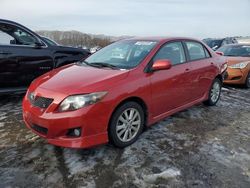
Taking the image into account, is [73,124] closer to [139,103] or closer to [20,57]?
[139,103]

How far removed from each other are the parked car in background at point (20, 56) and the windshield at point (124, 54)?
1642mm

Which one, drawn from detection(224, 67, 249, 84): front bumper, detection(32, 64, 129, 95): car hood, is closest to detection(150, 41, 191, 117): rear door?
detection(32, 64, 129, 95): car hood

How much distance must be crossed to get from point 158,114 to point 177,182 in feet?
4.55

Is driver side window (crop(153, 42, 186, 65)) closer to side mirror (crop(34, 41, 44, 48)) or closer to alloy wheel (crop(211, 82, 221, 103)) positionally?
alloy wheel (crop(211, 82, 221, 103))

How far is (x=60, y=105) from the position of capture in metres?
3.25

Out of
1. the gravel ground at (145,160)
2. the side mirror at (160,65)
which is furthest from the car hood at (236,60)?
the side mirror at (160,65)

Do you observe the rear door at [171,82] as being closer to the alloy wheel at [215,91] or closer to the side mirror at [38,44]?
the alloy wheel at [215,91]

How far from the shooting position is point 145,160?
3449 mm

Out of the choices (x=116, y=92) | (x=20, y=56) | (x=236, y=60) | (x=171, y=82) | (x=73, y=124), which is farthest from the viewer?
(x=236, y=60)

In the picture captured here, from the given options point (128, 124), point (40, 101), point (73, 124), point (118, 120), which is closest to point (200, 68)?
point (128, 124)

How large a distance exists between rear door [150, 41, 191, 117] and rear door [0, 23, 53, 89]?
2.85 m

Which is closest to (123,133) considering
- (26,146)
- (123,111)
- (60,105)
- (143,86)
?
(123,111)

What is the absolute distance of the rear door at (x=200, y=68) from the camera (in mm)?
4953

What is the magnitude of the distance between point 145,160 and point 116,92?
3.03 ft
